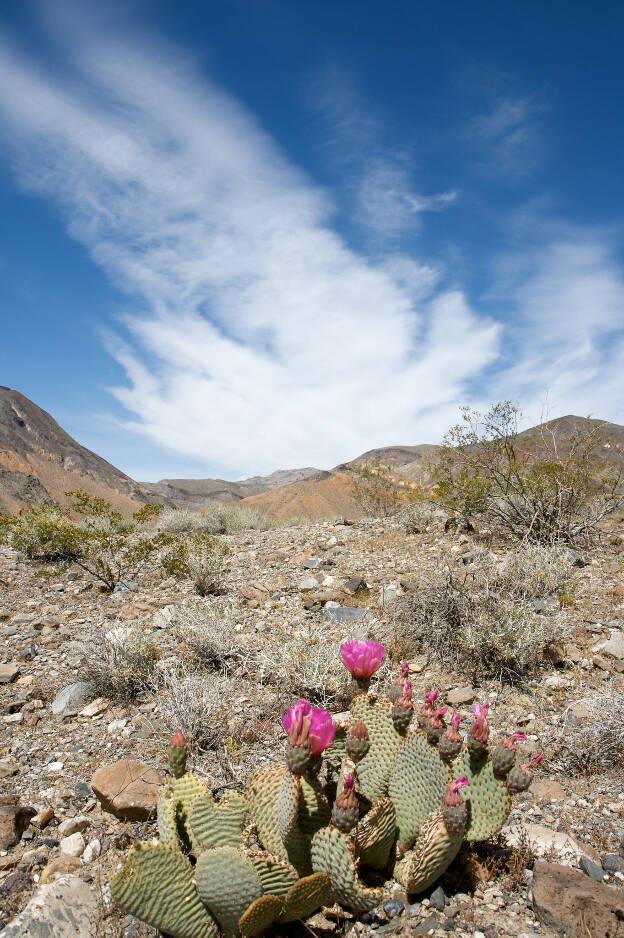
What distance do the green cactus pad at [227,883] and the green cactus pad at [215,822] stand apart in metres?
0.14

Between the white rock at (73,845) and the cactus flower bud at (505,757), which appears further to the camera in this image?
the white rock at (73,845)

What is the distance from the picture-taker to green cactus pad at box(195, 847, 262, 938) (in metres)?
1.73

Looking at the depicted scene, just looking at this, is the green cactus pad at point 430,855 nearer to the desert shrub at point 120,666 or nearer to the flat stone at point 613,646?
the desert shrub at point 120,666

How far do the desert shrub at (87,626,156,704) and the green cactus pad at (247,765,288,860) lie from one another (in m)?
1.97

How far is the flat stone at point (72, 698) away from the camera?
3875 millimetres

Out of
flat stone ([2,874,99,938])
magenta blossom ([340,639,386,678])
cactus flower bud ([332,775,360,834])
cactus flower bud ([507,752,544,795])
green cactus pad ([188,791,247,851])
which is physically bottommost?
flat stone ([2,874,99,938])

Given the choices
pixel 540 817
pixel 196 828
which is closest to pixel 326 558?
pixel 540 817

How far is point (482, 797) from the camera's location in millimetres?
2082

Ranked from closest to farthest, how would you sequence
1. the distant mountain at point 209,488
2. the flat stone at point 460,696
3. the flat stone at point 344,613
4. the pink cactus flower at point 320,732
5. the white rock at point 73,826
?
the pink cactus flower at point 320,732 < the white rock at point 73,826 < the flat stone at point 460,696 < the flat stone at point 344,613 < the distant mountain at point 209,488

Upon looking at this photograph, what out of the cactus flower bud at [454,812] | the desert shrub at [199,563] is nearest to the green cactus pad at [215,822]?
the cactus flower bud at [454,812]

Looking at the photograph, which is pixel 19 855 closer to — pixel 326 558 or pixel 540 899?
pixel 540 899

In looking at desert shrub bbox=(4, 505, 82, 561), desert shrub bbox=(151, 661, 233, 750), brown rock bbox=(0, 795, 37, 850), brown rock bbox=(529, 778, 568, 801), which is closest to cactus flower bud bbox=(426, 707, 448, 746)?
brown rock bbox=(529, 778, 568, 801)

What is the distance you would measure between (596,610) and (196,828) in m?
4.29

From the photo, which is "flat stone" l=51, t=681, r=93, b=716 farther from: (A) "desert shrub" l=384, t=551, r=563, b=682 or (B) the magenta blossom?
(B) the magenta blossom
